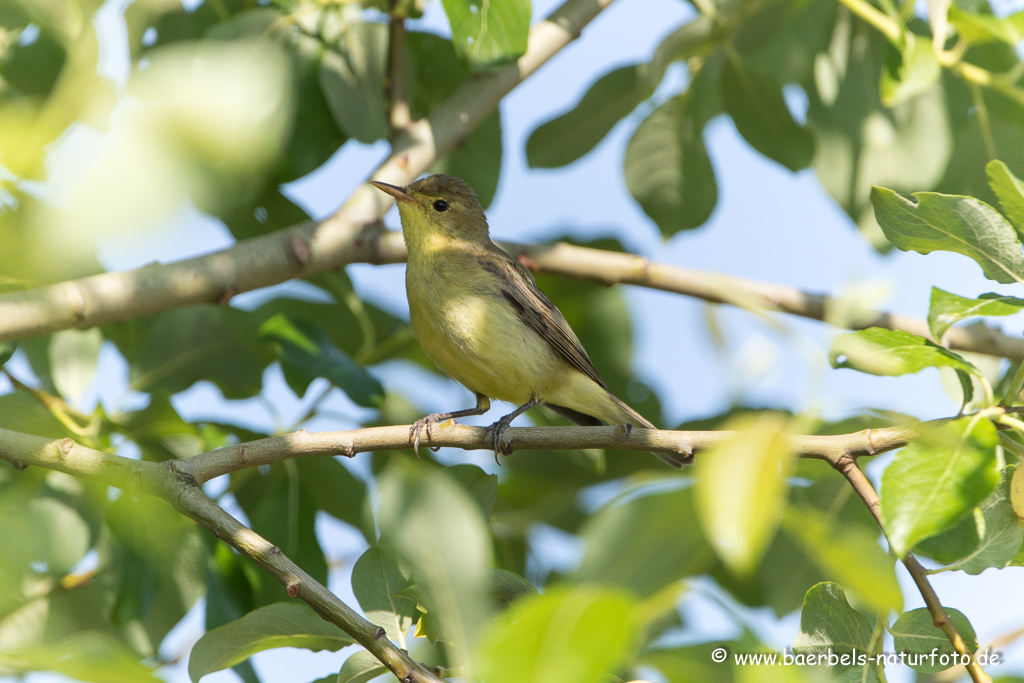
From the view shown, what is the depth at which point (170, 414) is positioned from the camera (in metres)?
3.15

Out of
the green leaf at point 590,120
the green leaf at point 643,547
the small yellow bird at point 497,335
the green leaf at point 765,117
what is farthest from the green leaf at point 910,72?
the green leaf at point 643,547

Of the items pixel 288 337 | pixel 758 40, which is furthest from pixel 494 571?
pixel 758 40

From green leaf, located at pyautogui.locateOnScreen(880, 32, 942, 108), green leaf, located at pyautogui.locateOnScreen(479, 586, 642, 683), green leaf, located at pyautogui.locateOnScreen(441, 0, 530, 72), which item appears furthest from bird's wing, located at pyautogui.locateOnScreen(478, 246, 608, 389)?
green leaf, located at pyautogui.locateOnScreen(479, 586, 642, 683)

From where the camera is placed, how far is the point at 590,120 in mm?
4203

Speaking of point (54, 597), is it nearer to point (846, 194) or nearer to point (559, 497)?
point (559, 497)

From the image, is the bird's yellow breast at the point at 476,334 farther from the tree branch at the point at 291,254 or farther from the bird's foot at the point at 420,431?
the tree branch at the point at 291,254

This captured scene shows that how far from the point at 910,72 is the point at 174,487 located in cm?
287

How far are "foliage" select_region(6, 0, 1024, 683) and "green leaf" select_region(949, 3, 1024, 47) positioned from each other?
0.01 metres

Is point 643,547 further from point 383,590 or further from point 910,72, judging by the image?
point 910,72

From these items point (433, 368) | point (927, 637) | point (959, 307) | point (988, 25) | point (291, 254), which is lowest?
point (433, 368)

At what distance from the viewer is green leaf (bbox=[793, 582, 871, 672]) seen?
6.28 ft

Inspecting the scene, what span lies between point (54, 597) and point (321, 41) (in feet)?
8.28

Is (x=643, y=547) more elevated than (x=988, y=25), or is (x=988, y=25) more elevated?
(x=643, y=547)

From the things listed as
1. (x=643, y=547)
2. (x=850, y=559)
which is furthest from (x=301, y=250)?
(x=850, y=559)
